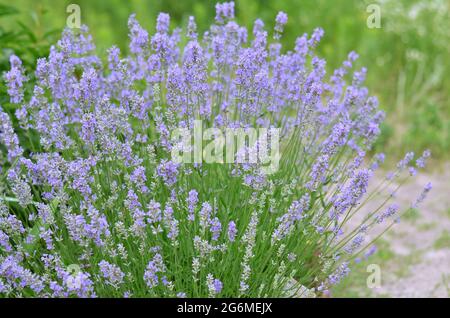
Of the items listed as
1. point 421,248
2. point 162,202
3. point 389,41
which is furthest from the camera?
point 389,41

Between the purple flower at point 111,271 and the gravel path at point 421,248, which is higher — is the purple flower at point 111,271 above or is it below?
above

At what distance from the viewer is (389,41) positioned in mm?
6676

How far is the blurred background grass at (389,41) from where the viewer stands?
5789mm

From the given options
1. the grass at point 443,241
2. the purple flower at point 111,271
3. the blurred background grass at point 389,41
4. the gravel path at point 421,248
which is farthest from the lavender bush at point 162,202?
the blurred background grass at point 389,41

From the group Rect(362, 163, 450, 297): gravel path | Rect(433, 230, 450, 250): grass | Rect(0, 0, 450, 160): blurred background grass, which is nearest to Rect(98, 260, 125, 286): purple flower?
Rect(362, 163, 450, 297): gravel path

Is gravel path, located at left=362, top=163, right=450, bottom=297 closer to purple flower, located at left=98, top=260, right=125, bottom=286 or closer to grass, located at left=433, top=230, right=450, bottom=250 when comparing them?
grass, located at left=433, top=230, right=450, bottom=250

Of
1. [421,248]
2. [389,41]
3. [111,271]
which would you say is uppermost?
[389,41]

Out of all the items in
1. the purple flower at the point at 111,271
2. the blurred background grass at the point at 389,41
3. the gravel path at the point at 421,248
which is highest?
the blurred background grass at the point at 389,41

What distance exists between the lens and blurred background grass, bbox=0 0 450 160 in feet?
19.0

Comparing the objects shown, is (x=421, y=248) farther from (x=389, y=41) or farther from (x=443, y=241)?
(x=389, y=41)

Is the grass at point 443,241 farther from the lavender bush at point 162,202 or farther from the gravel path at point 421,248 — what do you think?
the lavender bush at point 162,202

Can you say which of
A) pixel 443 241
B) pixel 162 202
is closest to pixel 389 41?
pixel 443 241
